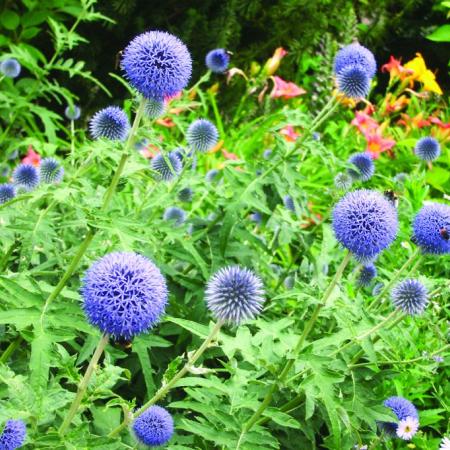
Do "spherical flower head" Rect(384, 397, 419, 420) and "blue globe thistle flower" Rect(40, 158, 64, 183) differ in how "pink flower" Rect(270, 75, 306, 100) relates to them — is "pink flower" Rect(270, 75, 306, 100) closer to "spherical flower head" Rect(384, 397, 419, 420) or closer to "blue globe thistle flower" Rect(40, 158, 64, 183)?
"blue globe thistle flower" Rect(40, 158, 64, 183)

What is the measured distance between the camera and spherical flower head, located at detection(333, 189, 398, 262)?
6.47 feet

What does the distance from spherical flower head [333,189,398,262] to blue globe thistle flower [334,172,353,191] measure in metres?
1.15

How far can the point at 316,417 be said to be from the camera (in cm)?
246

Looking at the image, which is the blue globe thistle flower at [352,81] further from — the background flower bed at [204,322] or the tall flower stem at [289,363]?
the tall flower stem at [289,363]

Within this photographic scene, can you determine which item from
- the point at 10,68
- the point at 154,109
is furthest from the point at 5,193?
the point at 10,68

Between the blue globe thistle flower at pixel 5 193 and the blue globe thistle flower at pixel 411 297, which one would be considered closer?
the blue globe thistle flower at pixel 411 297

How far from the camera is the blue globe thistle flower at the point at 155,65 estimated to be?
2152 mm

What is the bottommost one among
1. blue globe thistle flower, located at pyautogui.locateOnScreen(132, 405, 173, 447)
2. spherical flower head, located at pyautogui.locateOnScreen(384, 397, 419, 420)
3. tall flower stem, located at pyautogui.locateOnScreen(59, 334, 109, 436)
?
blue globe thistle flower, located at pyautogui.locateOnScreen(132, 405, 173, 447)

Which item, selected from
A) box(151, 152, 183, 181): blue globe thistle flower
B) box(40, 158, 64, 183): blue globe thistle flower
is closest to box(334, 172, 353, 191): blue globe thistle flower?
box(151, 152, 183, 181): blue globe thistle flower

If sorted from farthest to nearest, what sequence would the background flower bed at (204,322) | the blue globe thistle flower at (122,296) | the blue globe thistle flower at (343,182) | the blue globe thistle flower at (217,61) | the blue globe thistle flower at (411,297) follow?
the blue globe thistle flower at (217,61), the blue globe thistle flower at (343,182), the blue globe thistle flower at (411,297), the background flower bed at (204,322), the blue globe thistle flower at (122,296)

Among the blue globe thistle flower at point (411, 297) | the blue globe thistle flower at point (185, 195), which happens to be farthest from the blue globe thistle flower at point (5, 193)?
the blue globe thistle flower at point (411, 297)


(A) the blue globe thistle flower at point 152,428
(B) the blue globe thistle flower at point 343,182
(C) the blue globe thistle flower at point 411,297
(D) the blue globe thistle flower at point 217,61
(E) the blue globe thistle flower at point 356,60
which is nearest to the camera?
(A) the blue globe thistle flower at point 152,428

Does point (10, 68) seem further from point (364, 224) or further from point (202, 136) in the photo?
point (364, 224)

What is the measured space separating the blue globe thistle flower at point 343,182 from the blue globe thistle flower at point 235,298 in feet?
4.43
